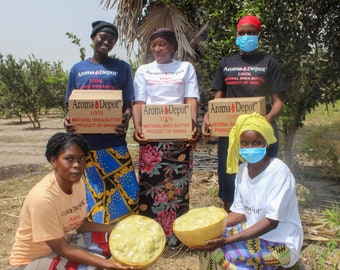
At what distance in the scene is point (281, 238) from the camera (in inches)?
94.0

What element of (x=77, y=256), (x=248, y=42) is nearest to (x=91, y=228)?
(x=77, y=256)

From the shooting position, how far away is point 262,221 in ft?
7.72

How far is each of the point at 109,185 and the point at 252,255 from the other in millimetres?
1380

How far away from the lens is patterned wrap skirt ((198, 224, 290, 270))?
237cm

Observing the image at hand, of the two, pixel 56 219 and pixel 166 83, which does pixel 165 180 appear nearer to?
pixel 166 83

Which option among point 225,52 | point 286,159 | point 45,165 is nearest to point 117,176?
point 225,52

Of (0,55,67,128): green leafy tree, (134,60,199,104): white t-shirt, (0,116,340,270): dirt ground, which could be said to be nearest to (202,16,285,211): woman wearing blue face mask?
(134,60,199,104): white t-shirt

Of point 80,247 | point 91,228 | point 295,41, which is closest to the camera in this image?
point 80,247

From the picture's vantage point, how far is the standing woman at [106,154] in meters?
3.27

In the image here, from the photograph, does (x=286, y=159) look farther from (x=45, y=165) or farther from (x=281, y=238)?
(x=45, y=165)

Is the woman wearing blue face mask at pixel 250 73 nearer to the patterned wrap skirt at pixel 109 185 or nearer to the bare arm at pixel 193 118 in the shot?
the bare arm at pixel 193 118

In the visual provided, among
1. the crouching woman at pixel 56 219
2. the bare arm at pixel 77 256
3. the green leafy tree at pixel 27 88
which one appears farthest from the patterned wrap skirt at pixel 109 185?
the green leafy tree at pixel 27 88

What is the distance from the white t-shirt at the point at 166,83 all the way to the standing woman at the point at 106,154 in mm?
126

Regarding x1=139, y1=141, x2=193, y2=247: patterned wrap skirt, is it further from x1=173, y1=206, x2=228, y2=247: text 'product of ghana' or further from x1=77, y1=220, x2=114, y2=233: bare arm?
x1=173, y1=206, x2=228, y2=247: text 'product of ghana'
